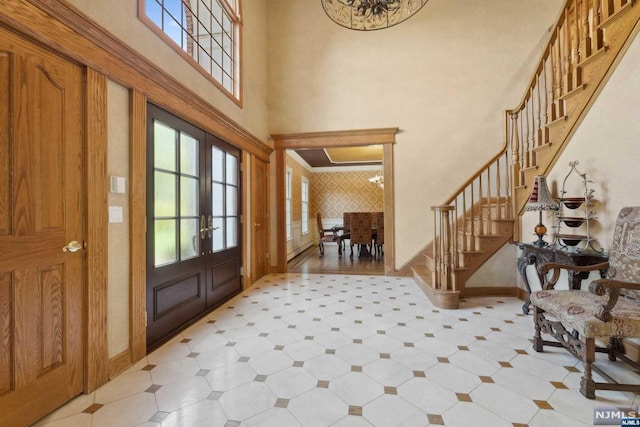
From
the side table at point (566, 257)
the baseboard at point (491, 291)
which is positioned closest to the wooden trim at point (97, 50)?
the side table at point (566, 257)

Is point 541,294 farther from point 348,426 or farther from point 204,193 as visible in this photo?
point 204,193

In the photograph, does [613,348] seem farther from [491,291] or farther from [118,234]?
[118,234]

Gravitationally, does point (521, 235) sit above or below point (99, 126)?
below

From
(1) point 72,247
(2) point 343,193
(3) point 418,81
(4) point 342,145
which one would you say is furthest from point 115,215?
(2) point 343,193

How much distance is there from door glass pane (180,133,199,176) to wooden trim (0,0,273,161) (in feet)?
0.64

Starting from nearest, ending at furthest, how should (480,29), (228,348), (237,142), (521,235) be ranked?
(228,348), (521,235), (237,142), (480,29)

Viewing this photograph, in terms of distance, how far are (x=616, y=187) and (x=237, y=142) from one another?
411 centimetres

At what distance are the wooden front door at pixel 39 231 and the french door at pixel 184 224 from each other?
657mm

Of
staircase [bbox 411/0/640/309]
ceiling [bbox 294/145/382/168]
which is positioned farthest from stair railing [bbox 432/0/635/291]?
ceiling [bbox 294/145/382/168]

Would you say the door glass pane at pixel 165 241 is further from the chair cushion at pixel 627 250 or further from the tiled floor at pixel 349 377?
the chair cushion at pixel 627 250

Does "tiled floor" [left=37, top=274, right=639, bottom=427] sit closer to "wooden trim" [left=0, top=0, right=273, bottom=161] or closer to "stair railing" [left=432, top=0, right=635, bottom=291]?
"stair railing" [left=432, top=0, right=635, bottom=291]

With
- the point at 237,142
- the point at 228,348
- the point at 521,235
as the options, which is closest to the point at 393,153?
the point at 521,235

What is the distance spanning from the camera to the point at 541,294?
226 cm

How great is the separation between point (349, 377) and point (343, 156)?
7.19 m
